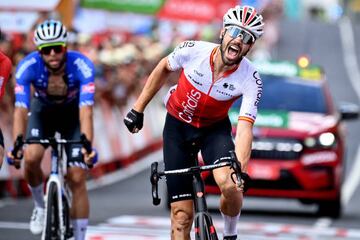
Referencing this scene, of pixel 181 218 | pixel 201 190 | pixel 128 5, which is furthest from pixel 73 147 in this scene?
pixel 128 5

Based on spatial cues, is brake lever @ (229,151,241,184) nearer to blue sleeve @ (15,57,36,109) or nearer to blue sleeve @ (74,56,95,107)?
blue sleeve @ (74,56,95,107)

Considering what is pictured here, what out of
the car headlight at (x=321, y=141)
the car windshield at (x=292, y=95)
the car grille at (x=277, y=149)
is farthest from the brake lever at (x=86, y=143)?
the car windshield at (x=292, y=95)

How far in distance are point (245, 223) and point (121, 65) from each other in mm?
10678

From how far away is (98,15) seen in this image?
90.7 feet

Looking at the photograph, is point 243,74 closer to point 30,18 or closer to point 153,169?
point 153,169

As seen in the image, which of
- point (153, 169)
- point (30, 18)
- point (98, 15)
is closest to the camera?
point (153, 169)

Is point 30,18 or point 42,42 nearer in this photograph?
point 42,42

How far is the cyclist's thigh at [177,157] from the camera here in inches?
378

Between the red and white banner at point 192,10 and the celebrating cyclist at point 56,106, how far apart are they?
21.7 m

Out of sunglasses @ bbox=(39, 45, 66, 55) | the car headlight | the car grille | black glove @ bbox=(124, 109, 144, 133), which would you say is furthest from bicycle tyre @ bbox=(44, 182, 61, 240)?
the car headlight

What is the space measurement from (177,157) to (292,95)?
25.9ft

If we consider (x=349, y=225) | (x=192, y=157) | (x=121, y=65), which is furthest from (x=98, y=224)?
(x=121, y=65)

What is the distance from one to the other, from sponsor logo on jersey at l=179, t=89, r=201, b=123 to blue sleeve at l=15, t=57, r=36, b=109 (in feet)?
6.00

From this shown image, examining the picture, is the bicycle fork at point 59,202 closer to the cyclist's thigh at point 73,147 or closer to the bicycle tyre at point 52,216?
the bicycle tyre at point 52,216
